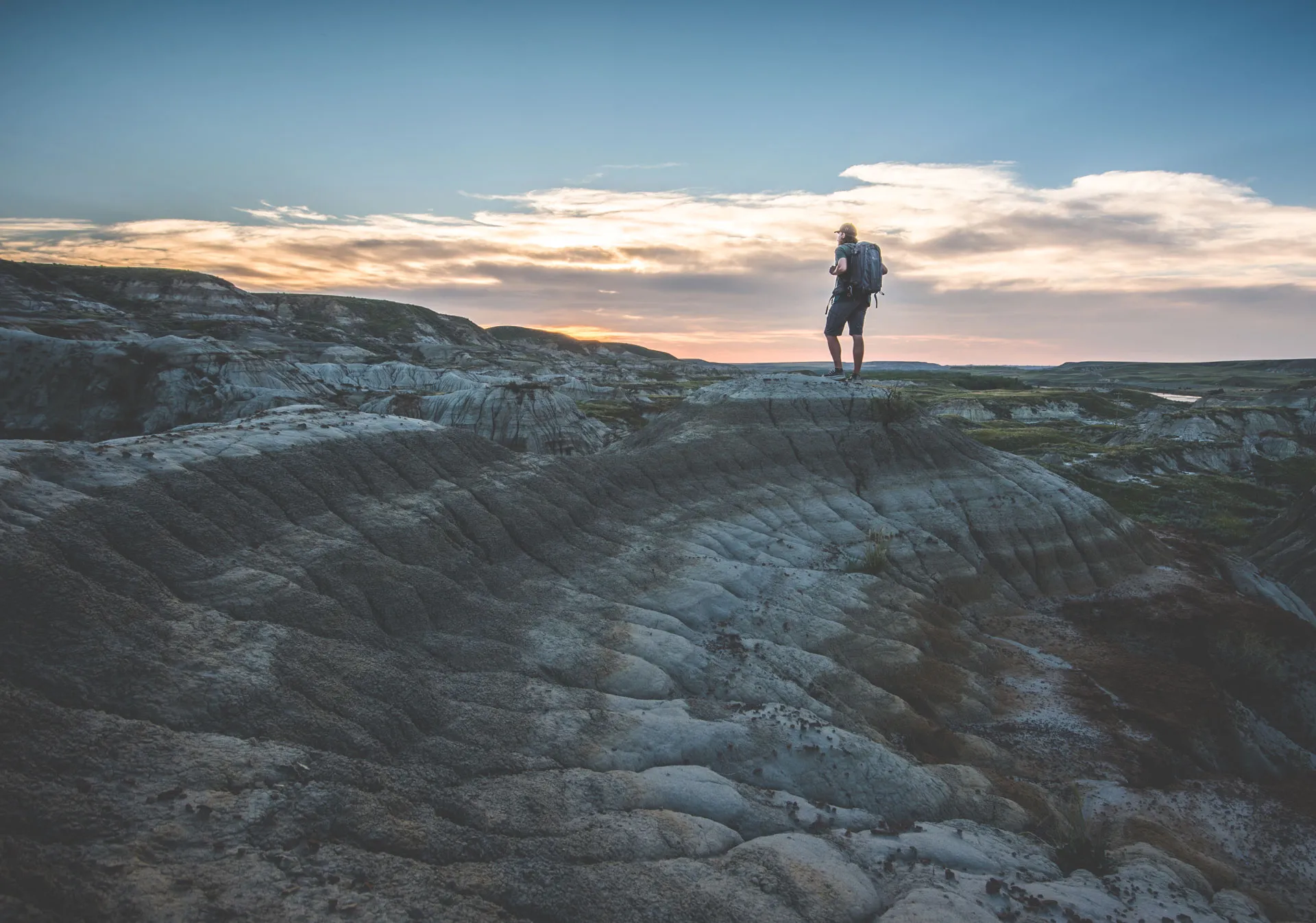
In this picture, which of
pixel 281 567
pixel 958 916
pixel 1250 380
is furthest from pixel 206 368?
pixel 1250 380

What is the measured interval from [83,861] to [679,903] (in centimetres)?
536

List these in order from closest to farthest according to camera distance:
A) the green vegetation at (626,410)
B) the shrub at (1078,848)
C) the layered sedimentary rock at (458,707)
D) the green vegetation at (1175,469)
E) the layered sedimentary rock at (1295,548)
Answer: the layered sedimentary rock at (458,707), the shrub at (1078,848), the layered sedimentary rock at (1295,548), the green vegetation at (1175,469), the green vegetation at (626,410)

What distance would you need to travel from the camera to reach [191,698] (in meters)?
7.98

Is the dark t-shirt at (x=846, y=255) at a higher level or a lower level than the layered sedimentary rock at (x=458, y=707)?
higher

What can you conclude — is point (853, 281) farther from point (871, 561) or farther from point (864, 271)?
point (871, 561)

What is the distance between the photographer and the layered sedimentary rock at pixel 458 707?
6.47 meters

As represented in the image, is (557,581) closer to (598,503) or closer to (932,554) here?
(598,503)

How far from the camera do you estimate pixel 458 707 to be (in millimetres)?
10008

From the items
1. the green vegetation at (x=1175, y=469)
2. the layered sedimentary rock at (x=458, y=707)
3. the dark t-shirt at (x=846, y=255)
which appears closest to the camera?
the layered sedimentary rock at (x=458, y=707)

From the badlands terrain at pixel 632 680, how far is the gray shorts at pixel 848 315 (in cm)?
446

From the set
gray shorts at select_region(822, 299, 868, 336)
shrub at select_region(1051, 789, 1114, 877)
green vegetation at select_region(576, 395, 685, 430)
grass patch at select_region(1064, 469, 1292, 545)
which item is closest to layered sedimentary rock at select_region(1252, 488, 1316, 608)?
grass patch at select_region(1064, 469, 1292, 545)

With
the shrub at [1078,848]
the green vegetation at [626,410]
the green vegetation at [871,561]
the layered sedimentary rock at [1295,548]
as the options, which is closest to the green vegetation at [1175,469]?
the layered sedimentary rock at [1295,548]

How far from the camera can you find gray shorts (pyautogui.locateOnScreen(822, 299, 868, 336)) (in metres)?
24.4

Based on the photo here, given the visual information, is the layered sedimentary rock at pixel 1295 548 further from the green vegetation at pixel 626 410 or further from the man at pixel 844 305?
the green vegetation at pixel 626 410
